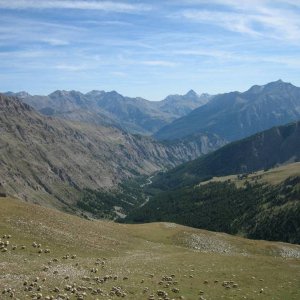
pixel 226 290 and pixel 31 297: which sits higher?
pixel 31 297

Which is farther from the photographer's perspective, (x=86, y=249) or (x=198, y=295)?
(x=86, y=249)

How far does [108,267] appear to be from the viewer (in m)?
52.5

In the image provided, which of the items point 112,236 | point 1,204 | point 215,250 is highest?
point 1,204

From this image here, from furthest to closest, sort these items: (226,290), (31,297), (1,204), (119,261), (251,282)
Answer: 1. (1,204)
2. (119,261)
3. (251,282)
4. (226,290)
5. (31,297)

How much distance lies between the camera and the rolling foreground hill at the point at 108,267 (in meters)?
42.6

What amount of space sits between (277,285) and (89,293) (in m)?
25.5

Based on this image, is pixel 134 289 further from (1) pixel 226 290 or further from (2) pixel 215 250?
(2) pixel 215 250

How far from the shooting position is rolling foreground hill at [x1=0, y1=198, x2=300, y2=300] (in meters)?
42.6

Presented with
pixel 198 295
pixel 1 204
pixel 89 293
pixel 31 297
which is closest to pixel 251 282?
pixel 198 295

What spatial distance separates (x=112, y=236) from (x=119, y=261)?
1868 centimetres

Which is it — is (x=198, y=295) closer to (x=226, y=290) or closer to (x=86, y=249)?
(x=226, y=290)

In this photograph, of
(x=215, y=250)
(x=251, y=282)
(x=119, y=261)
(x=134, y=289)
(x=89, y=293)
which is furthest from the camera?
(x=215, y=250)

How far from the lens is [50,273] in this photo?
4538 cm

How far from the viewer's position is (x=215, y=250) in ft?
287
